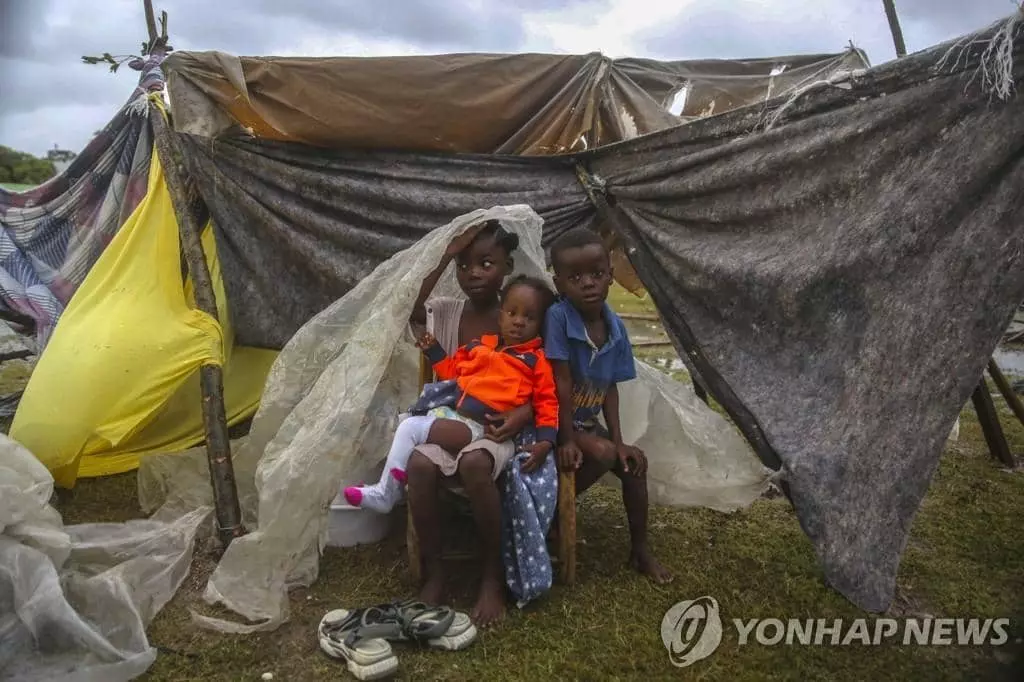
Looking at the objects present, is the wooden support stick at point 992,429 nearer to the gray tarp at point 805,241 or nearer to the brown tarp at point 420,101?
the gray tarp at point 805,241

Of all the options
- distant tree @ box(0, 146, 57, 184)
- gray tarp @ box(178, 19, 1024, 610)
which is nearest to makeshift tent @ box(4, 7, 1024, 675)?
gray tarp @ box(178, 19, 1024, 610)

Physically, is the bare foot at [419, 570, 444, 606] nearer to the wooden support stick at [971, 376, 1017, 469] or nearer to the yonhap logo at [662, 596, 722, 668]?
the yonhap logo at [662, 596, 722, 668]

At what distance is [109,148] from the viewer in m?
3.83

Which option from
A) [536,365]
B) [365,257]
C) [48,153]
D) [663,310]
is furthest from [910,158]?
[48,153]

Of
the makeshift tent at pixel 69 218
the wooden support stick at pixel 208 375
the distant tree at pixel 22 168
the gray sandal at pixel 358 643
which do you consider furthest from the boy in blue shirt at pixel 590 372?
the distant tree at pixel 22 168

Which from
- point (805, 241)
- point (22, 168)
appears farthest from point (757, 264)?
point (22, 168)

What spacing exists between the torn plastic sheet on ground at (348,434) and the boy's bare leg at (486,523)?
0.47 meters

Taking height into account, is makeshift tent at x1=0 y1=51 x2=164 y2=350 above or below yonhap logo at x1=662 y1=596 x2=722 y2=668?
above

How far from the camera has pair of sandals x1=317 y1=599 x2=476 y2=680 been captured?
7.05 feet

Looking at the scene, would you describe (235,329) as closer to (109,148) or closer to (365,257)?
(365,257)

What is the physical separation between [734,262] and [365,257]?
169cm

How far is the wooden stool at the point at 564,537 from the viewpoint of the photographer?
2.66 meters

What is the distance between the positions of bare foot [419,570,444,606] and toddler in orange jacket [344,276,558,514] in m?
0.31

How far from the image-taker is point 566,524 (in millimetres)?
2684
